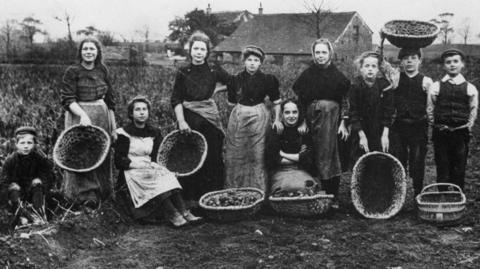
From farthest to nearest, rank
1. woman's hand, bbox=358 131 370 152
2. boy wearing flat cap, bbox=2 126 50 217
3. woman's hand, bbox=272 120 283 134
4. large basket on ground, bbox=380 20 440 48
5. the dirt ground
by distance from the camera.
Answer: woman's hand, bbox=272 120 283 134
large basket on ground, bbox=380 20 440 48
woman's hand, bbox=358 131 370 152
boy wearing flat cap, bbox=2 126 50 217
the dirt ground

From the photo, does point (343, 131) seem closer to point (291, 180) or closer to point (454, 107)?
point (291, 180)

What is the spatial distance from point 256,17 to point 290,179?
111ft

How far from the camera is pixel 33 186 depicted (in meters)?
4.36

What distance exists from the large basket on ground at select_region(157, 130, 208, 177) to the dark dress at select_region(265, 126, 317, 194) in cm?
70

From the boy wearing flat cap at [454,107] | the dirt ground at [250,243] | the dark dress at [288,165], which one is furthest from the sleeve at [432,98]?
the dark dress at [288,165]

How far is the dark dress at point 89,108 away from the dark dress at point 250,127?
1288 millimetres

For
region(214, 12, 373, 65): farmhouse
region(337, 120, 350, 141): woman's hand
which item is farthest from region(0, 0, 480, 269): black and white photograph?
region(214, 12, 373, 65): farmhouse

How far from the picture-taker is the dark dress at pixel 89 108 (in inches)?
183

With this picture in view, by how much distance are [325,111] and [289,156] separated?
59 centimetres

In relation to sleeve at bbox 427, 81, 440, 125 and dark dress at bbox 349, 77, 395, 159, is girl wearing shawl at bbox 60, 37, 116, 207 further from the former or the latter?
sleeve at bbox 427, 81, 440, 125

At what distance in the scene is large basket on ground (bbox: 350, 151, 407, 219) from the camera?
4660 millimetres

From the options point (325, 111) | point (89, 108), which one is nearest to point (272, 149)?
point (325, 111)

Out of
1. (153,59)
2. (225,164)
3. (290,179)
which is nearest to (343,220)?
(290,179)

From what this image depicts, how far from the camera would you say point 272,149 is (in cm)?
512
